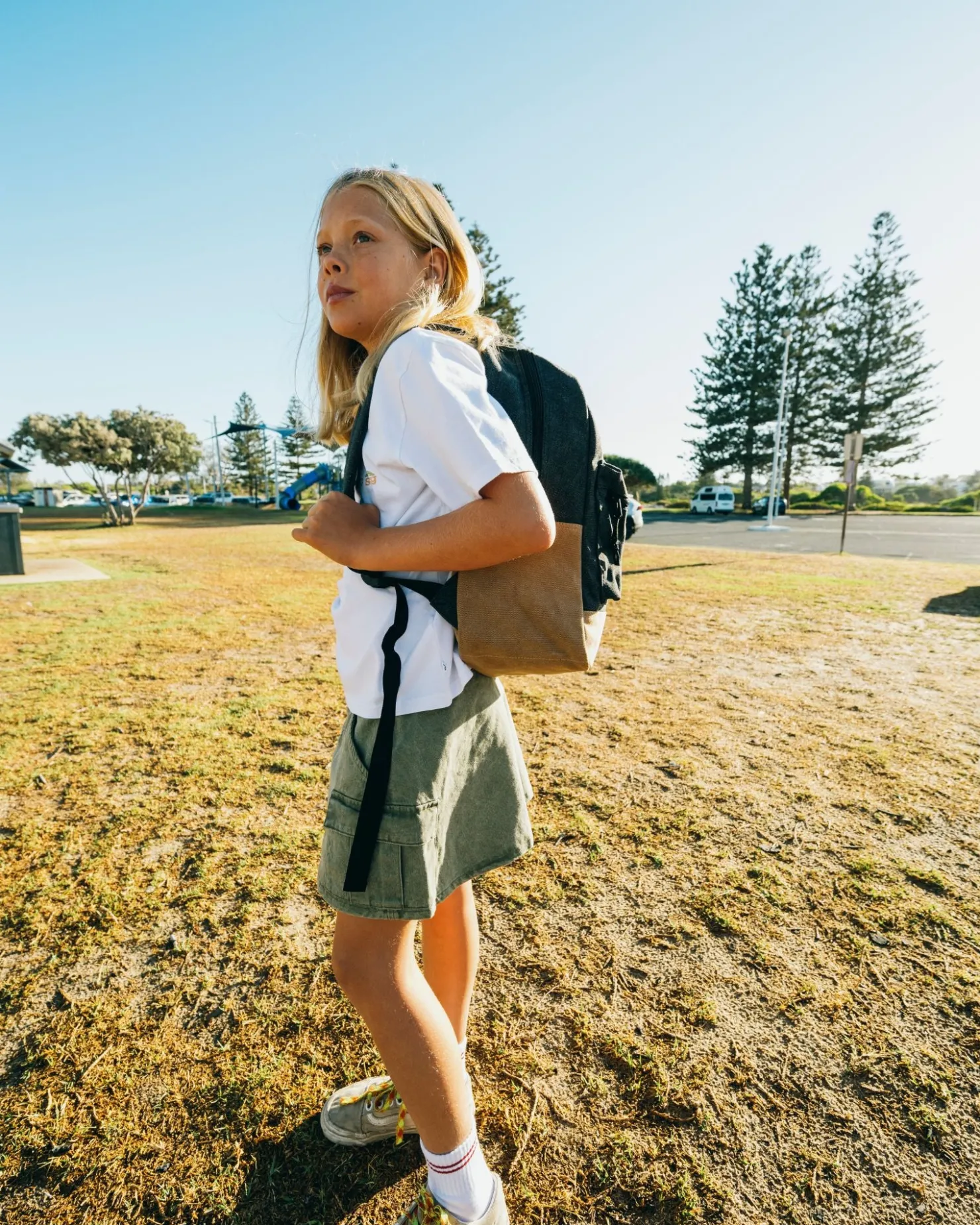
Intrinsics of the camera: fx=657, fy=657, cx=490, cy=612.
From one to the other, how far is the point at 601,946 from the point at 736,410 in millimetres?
47256

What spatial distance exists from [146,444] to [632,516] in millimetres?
33100

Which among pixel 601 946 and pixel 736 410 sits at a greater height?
pixel 736 410

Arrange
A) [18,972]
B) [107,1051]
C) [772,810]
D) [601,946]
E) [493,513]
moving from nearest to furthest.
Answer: [493,513] → [107,1051] → [18,972] → [601,946] → [772,810]

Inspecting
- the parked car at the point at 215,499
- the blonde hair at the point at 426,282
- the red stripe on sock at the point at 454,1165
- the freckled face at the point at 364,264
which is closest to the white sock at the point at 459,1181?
the red stripe on sock at the point at 454,1165

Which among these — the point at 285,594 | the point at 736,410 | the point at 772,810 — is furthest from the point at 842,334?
the point at 772,810

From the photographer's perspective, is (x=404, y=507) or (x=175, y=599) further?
(x=175, y=599)

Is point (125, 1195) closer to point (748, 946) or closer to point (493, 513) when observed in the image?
point (493, 513)

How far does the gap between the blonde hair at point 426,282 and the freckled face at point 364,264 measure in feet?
0.06

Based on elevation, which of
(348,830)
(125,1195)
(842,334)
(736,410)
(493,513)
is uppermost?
(842,334)

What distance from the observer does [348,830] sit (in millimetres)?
1035

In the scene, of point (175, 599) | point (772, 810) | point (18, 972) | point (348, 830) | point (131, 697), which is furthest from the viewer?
point (175, 599)

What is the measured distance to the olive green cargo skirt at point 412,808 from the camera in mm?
1023

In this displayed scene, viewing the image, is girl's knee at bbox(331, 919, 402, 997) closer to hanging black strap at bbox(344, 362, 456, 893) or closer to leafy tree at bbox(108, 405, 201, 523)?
hanging black strap at bbox(344, 362, 456, 893)

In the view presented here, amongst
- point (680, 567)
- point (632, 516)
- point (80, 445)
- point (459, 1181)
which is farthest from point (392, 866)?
point (80, 445)
